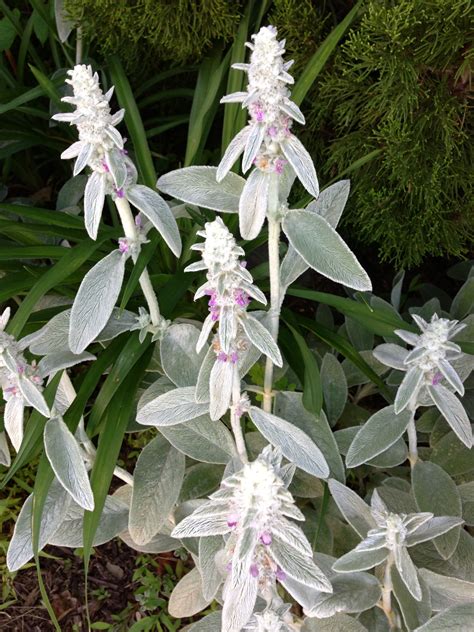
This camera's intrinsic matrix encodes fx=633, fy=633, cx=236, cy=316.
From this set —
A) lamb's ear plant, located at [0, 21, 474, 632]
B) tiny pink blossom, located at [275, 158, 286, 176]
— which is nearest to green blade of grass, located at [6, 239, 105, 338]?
lamb's ear plant, located at [0, 21, 474, 632]

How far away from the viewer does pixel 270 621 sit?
77cm

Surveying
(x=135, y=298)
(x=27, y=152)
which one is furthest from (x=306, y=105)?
(x=27, y=152)

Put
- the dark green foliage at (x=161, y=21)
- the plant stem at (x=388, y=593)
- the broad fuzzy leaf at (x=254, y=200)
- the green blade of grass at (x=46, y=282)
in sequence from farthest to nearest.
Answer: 1. the dark green foliage at (x=161, y=21)
2. the green blade of grass at (x=46, y=282)
3. the plant stem at (x=388, y=593)
4. the broad fuzzy leaf at (x=254, y=200)

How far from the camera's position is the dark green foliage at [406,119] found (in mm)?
1063

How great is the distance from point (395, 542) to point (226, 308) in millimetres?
353

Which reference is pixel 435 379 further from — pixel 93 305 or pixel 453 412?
pixel 93 305

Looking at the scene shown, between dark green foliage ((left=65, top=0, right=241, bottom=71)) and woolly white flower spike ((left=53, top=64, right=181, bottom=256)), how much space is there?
0.53 meters

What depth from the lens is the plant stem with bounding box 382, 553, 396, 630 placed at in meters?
0.84

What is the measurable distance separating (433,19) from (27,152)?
115 cm

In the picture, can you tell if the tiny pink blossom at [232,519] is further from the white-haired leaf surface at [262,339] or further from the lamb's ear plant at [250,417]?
the white-haired leaf surface at [262,339]

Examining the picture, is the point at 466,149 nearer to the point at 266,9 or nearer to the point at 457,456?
the point at 266,9

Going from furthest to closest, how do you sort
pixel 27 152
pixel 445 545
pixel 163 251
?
1. pixel 27 152
2. pixel 163 251
3. pixel 445 545

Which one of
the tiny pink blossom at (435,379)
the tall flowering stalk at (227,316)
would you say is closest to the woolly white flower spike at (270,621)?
the tall flowering stalk at (227,316)

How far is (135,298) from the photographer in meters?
1.17
